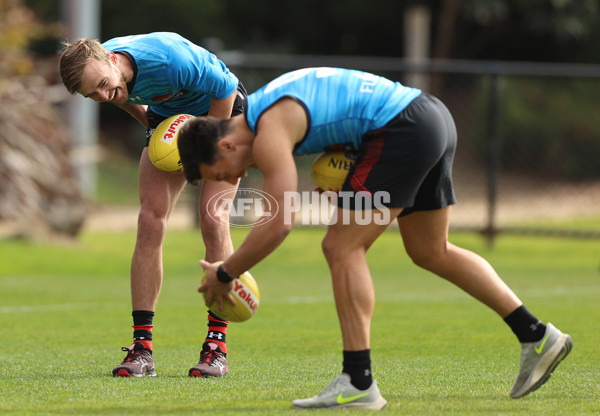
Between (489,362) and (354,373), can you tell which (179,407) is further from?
(489,362)

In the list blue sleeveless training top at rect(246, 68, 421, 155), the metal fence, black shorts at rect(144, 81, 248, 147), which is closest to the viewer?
blue sleeveless training top at rect(246, 68, 421, 155)

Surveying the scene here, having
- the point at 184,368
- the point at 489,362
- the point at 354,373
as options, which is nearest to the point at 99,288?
the point at 184,368

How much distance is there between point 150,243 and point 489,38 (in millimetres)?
27131

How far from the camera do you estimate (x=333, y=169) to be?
455cm

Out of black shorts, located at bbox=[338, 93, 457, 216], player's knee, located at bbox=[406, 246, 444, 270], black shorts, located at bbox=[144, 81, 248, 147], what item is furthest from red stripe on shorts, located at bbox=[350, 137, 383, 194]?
black shorts, located at bbox=[144, 81, 248, 147]

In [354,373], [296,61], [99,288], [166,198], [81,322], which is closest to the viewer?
[354,373]

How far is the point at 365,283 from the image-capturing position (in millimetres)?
4453

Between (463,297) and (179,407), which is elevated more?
(179,407)

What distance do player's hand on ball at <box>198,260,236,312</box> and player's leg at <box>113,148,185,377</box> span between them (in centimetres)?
119

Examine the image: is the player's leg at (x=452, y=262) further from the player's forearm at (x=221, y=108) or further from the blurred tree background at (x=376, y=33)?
the blurred tree background at (x=376, y=33)

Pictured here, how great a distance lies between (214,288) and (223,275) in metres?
0.10

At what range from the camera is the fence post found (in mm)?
14719

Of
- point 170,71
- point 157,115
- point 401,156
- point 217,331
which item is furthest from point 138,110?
point 401,156

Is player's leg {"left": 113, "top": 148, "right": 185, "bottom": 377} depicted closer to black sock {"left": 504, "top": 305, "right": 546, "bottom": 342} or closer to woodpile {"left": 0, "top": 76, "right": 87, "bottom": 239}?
black sock {"left": 504, "top": 305, "right": 546, "bottom": 342}
